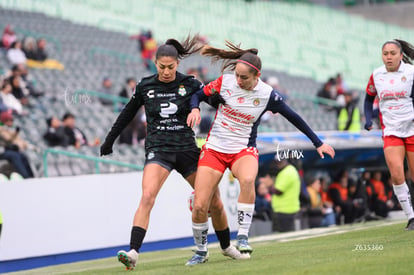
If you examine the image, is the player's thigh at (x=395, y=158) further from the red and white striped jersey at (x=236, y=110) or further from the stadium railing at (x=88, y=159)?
the stadium railing at (x=88, y=159)

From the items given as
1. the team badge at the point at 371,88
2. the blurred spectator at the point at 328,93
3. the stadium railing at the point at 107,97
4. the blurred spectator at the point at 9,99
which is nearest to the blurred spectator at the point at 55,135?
the blurred spectator at the point at 9,99

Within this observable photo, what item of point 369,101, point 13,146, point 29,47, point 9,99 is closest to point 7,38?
point 29,47

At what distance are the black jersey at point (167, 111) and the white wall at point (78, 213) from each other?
189 inches

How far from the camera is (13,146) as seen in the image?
13.8 m

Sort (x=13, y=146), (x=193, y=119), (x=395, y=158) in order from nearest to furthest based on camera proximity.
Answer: (x=193, y=119), (x=395, y=158), (x=13, y=146)

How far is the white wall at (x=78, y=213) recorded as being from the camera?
12.4 metres

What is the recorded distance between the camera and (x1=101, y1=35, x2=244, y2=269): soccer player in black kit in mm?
8141

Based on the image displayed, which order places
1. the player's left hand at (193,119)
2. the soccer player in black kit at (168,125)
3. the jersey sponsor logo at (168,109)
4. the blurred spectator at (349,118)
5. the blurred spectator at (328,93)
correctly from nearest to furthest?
the player's left hand at (193,119)
the soccer player in black kit at (168,125)
the jersey sponsor logo at (168,109)
the blurred spectator at (349,118)
the blurred spectator at (328,93)

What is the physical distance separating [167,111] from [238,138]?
32.1 inches

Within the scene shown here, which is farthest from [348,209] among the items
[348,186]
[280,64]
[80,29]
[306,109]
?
[280,64]

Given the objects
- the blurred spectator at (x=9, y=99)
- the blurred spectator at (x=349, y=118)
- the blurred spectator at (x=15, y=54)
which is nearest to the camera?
the blurred spectator at (x=9, y=99)

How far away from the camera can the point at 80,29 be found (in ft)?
88.0

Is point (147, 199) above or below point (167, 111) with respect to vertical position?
below

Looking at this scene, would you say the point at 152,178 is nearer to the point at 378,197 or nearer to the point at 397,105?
the point at 397,105
